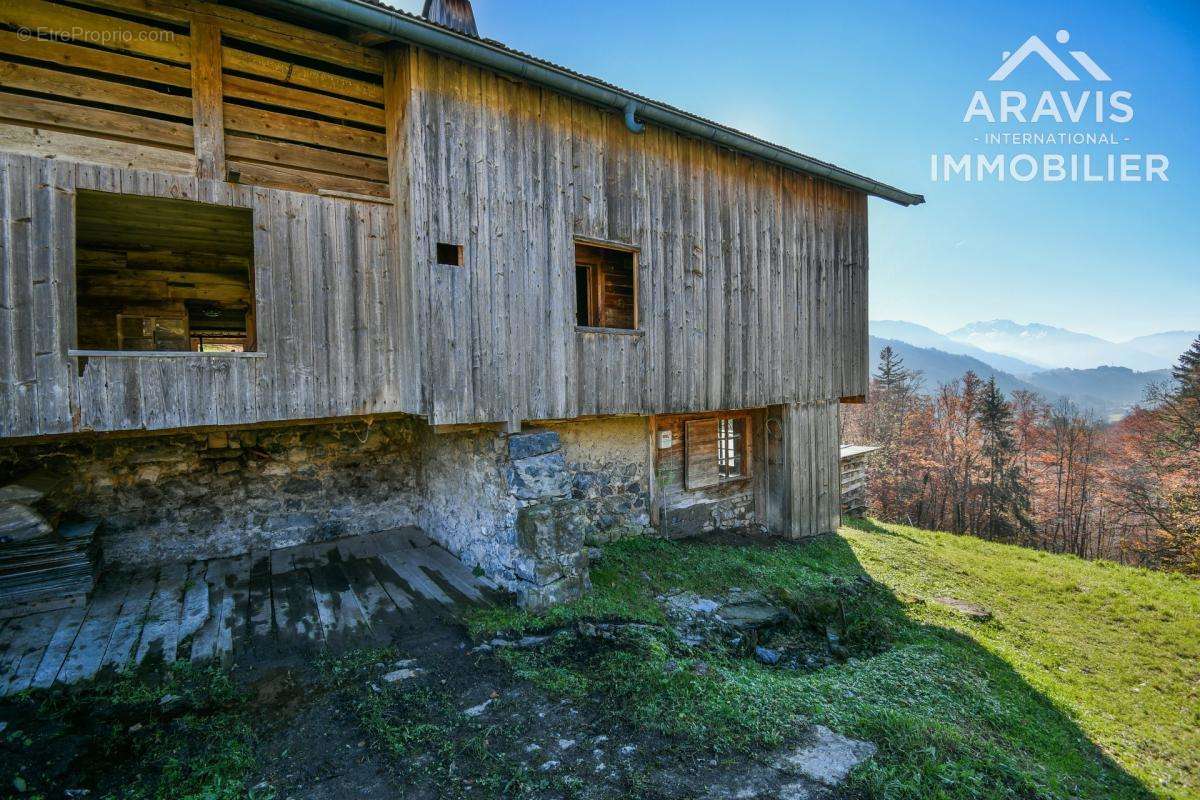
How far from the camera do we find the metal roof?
13.4 feet

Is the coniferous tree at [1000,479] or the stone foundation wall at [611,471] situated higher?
the stone foundation wall at [611,471]

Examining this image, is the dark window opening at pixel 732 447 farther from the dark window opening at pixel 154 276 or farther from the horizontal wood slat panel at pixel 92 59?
the horizontal wood slat panel at pixel 92 59

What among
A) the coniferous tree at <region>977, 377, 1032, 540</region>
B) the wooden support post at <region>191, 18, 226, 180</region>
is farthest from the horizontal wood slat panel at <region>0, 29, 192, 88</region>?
the coniferous tree at <region>977, 377, 1032, 540</region>

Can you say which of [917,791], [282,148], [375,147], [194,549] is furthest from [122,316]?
[917,791]

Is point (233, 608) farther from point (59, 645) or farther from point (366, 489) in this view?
point (366, 489)

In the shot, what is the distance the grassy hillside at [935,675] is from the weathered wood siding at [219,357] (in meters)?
2.82

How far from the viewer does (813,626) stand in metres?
6.35

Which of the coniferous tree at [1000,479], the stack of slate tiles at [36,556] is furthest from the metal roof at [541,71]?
the coniferous tree at [1000,479]

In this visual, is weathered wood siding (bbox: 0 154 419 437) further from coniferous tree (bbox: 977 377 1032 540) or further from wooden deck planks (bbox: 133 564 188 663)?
coniferous tree (bbox: 977 377 1032 540)

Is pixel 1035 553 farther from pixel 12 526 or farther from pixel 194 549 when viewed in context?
pixel 12 526

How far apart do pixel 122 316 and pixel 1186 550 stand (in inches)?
1112

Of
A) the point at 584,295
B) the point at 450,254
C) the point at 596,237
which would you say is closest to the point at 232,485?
the point at 450,254

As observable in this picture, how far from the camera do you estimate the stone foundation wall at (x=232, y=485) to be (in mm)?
5633

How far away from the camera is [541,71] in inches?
196
